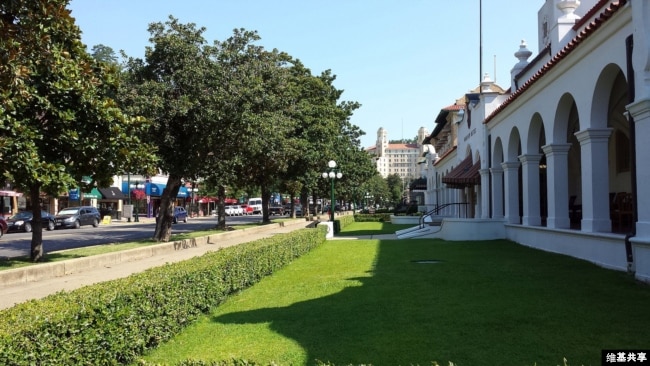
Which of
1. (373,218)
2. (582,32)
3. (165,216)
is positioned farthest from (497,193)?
(373,218)

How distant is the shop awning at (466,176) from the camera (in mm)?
23173

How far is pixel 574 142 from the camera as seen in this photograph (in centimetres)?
1889

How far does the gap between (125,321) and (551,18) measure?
1976cm

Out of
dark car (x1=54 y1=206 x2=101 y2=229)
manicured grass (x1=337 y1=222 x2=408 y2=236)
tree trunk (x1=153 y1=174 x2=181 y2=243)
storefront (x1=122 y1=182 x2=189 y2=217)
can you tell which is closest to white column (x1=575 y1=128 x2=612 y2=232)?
tree trunk (x1=153 y1=174 x2=181 y2=243)

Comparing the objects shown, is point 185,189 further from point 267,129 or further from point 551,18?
point 551,18

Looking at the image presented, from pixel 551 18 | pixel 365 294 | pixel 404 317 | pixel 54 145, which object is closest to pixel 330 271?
pixel 365 294

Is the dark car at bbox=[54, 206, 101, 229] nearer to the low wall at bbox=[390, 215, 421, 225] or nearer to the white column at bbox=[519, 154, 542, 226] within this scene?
the low wall at bbox=[390, 215, 421, 225]

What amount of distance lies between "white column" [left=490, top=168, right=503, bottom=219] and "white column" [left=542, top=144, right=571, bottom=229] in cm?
641

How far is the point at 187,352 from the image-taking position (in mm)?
5918

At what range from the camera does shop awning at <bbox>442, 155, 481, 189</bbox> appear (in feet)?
76.0

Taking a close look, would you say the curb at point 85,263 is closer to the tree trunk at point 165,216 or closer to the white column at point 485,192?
the tree trunk at point 165,216

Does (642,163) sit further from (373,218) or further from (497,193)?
(373,218)

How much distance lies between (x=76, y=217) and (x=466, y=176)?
2794cm

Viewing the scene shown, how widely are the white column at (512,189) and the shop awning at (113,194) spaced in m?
47.8
